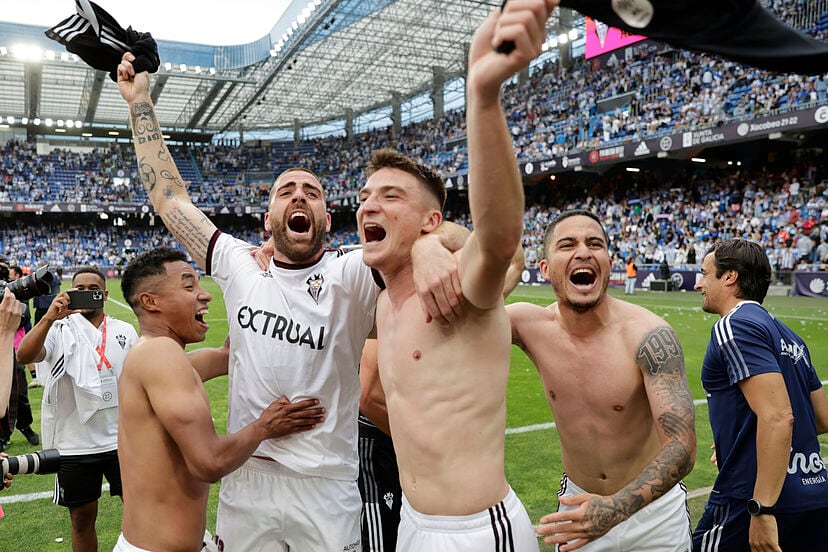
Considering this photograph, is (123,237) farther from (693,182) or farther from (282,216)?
(282,216)

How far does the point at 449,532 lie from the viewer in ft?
6.86

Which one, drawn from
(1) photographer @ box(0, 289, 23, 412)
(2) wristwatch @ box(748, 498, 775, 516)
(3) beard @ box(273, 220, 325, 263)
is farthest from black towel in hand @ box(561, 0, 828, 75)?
(1) photographer @ box(0, 289, 23, 412)

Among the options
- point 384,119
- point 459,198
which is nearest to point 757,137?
point 459,198

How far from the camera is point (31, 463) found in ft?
9.52

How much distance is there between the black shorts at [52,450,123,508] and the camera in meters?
4.29

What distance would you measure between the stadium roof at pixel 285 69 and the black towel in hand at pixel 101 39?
3510 centimetres

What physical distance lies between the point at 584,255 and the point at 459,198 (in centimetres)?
4233

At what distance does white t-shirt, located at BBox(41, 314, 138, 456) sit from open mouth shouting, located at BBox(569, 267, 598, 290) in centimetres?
364

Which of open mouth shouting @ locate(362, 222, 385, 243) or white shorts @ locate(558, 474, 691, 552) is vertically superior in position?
open mouth shouting @ locate(362, 222, 385, 243)

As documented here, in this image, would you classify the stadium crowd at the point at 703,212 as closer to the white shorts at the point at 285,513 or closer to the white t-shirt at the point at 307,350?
the white t-shirt at the point at 307,350

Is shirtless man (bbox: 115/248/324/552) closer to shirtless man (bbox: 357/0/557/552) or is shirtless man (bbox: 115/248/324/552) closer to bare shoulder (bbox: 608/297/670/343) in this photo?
shirtless man (bbox: 357/0/557/552)

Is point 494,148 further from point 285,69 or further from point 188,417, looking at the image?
point 285,69

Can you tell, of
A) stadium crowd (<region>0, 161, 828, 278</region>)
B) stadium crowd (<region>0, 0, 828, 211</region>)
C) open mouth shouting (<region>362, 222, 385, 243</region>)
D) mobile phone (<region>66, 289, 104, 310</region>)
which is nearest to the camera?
open mouth shouting (<region>362, 222, 385, 243</region>)

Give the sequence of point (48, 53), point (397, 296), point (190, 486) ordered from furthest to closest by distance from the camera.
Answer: point (48, 53) → point (190, 486) → point (397, 296)
